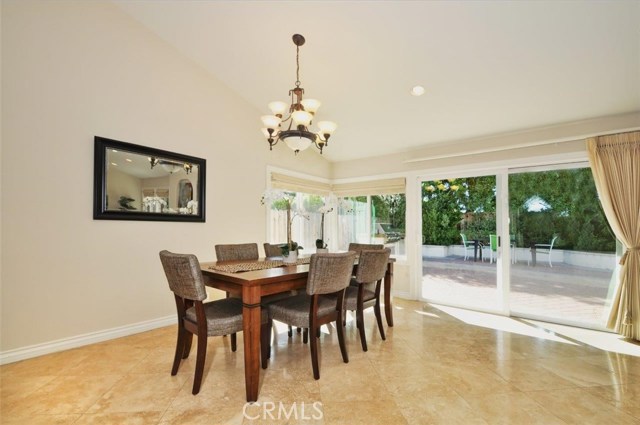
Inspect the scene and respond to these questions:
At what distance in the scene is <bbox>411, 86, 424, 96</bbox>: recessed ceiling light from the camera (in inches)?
121

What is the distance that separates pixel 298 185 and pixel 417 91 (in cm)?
222

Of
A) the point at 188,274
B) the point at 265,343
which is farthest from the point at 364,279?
the point at 188,274

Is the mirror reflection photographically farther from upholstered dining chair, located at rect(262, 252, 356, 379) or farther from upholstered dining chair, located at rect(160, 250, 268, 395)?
upholstered dining chair, located at rect(262, 252, 356, 379)

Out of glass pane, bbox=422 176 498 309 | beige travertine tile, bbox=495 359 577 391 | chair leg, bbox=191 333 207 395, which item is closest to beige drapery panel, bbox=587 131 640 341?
glass pane, bbox=422 176 498 309

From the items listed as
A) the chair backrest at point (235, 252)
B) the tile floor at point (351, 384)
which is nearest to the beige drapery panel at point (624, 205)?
the tile floor at point (351, 384)

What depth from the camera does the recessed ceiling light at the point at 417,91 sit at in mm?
3074

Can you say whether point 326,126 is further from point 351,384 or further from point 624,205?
point 624,205

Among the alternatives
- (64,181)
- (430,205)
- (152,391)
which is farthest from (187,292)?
(430,205)

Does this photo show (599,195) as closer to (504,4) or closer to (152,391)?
(504,4)

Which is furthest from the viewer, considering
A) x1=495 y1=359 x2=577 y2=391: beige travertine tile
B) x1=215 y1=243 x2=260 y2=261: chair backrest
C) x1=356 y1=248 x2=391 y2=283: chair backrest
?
x1=215 y1=243 x2=260 y2=261: chair backrest

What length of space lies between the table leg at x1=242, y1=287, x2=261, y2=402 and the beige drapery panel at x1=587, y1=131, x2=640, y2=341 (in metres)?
3.50

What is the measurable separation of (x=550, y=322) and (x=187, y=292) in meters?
3.81

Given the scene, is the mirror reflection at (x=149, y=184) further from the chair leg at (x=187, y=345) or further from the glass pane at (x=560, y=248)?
the glass pane at (x=560, y=248)

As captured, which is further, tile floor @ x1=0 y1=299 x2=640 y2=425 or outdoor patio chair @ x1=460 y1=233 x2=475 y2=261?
outdoor patio chair @ x1=460 y1=233 x2=475 y2=261
